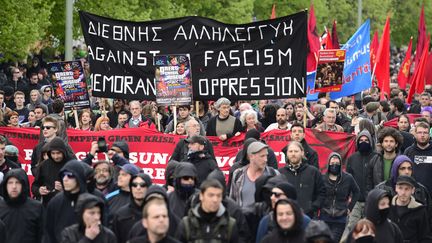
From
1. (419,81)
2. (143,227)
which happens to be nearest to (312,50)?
(419,81)

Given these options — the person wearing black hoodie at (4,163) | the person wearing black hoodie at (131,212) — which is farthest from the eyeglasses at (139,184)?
the person wearing black hoodie at (4,163)

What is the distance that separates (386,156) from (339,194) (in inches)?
36.7

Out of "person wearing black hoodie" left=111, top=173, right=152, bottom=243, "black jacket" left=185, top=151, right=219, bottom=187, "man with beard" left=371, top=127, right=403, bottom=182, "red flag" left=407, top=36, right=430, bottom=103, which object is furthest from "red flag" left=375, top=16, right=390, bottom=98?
"person wearing black hoodie" left=111, top=173, right=152, bottom=243

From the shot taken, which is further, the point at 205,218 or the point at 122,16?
the point at 122,16

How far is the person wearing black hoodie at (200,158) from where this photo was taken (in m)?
14.9

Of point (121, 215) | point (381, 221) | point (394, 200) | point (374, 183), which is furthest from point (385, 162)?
point (121, 215)

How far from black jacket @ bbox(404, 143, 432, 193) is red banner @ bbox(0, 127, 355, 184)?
235 centimetres

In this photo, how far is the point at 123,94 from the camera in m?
19.3

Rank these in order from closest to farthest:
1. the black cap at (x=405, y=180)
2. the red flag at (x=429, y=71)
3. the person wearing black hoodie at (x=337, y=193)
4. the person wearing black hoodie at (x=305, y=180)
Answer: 1. the black cap at (x=405, y=180)
2. the person wearing black hoodie at (x=305, y=180)
3. the person wearing black hoodie at (x=337, y=193)
4. the red flag at (x=429, y=71)

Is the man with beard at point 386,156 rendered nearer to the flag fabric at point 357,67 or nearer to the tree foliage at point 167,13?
the flag fabric at point 357,67

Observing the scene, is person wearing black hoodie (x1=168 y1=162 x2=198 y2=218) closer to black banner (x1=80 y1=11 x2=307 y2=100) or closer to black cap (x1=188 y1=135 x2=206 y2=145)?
black cap (x1=188 y1=135 x2=206 y2=145)

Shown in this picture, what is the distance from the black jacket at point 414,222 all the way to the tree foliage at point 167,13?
60.2ft

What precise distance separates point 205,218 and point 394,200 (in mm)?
3261

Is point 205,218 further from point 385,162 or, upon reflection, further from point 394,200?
point 385,162
